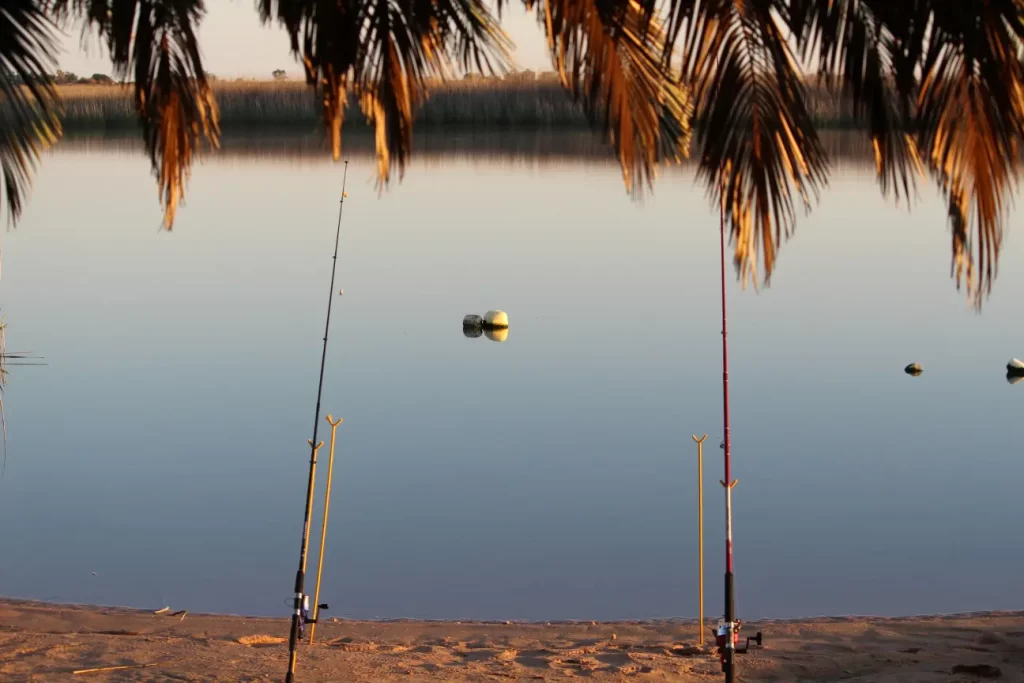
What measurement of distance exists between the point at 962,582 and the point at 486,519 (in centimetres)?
314

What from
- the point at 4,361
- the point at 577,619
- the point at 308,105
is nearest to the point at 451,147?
the point at 308,105

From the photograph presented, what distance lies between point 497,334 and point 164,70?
12399mm

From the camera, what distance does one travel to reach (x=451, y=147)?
45000 millimetres

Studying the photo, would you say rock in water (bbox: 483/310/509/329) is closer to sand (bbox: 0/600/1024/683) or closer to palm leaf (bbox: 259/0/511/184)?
sand (bbox: 0/600/1024/683)

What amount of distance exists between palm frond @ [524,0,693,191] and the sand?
2953 millimetres

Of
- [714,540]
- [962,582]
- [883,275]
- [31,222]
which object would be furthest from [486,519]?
[31,222]

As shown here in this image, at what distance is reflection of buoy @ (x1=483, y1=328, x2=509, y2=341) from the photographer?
16.3m

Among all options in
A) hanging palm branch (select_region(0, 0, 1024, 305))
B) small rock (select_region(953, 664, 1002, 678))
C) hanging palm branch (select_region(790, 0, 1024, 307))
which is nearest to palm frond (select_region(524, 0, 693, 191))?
hanging palm branch (select_region(0, 0, 1024, 305))

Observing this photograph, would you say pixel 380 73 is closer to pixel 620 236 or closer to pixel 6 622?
pixel 6 622

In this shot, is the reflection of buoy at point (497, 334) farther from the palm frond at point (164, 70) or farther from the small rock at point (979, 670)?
the palm frond at point (164, 70)

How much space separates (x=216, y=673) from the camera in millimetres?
6023

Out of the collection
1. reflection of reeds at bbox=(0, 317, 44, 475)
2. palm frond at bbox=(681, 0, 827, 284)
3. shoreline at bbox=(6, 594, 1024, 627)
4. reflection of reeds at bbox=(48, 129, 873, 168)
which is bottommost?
shoreline at bbox=(6, 594, 1024, 627)

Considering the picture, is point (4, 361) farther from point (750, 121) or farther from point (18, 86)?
point (750, 121)

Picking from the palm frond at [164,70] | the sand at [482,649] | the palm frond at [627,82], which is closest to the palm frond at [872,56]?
the palm frond at [627,82]
